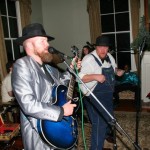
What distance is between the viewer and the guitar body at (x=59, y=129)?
6.76 feet

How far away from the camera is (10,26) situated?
7.32 metres

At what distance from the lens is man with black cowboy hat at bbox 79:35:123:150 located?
3180 millimetres

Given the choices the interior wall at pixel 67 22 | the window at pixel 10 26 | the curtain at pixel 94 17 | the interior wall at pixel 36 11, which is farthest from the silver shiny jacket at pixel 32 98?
the interior wall at pixel 67 22

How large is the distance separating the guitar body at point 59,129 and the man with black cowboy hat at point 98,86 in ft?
2.85

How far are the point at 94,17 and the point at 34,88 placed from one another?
20.9ft

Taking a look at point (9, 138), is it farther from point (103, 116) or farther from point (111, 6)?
point (111, 6)

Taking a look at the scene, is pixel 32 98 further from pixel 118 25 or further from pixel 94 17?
pixel 118 25

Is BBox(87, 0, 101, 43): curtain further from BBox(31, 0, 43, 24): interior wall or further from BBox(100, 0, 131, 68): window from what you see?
BBox(31, 0, 43, 24): interior wall

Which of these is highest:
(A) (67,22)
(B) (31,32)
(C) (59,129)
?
(A) (67,22)

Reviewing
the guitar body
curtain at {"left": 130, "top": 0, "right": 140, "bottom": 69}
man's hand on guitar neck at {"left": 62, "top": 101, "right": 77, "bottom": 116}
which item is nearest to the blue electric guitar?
the guitar body

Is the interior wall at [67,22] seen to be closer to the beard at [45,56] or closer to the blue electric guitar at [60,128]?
the blue electric guitar at [60,128]

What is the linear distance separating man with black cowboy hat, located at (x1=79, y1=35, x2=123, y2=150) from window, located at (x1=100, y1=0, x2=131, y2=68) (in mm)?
4757

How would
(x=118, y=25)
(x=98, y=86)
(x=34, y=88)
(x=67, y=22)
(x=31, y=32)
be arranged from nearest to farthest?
1. (x=34, y=88)
2. (x=31, y=32)
3. (x=98, y=86)
4. (x=118, y=25)
5. (x=67, y=22)

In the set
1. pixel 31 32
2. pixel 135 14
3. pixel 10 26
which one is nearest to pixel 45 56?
pixel 31 32
